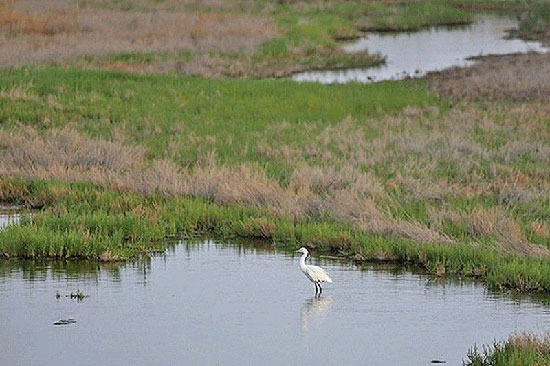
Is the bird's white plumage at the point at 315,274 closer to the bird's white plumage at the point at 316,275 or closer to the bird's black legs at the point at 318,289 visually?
the bird's white plumage at the point at 316,275

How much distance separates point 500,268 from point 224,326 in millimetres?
3930

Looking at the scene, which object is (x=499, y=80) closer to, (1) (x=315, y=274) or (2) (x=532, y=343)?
(1) (x=315, y=274)

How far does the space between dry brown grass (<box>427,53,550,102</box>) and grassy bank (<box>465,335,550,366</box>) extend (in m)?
21.8

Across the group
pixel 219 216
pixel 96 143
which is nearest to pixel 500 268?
pixel 219 216

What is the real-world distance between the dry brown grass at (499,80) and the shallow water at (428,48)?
69.1 inches

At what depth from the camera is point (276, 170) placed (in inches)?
842

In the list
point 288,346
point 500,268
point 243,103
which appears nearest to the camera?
point 288,346

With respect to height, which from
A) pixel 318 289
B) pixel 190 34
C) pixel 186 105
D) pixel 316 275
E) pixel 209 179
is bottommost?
pixel 318 289

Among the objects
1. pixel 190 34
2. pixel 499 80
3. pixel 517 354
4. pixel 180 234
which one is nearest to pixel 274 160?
pixel 180 234

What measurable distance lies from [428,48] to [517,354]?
135ft

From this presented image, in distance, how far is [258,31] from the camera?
5100 centimetres

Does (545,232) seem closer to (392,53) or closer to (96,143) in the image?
(96,143)

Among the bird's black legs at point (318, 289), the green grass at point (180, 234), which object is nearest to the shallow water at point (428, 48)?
the green grass at point (180, 234)

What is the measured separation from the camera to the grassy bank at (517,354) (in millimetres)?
10805
